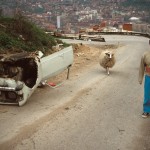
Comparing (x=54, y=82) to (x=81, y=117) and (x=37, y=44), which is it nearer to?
(x=81, y=117)

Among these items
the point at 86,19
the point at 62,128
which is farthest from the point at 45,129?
the point at 86,19

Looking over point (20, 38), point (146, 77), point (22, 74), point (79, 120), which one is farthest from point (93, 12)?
point (79, 120)

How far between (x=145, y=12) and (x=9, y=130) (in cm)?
9917

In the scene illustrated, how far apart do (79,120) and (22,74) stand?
9.48 ft

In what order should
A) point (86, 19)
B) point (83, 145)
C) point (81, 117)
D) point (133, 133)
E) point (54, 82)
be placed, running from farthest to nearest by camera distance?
point (86, 19), point (54, 82), point (81, 117), point (133, 133), point (83, 145)

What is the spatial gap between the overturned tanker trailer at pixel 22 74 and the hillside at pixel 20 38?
5177 millimetres

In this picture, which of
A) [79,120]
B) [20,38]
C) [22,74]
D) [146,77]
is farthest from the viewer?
[20,38]

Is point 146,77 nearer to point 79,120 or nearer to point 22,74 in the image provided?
point 79,120

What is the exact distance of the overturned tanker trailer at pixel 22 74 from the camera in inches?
388

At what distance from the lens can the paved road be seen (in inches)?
288

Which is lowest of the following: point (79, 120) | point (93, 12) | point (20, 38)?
point (93, 12)

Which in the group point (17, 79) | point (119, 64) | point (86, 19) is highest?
point (17, 79)

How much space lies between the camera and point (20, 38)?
18.5 m

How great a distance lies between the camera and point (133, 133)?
7.94 m
